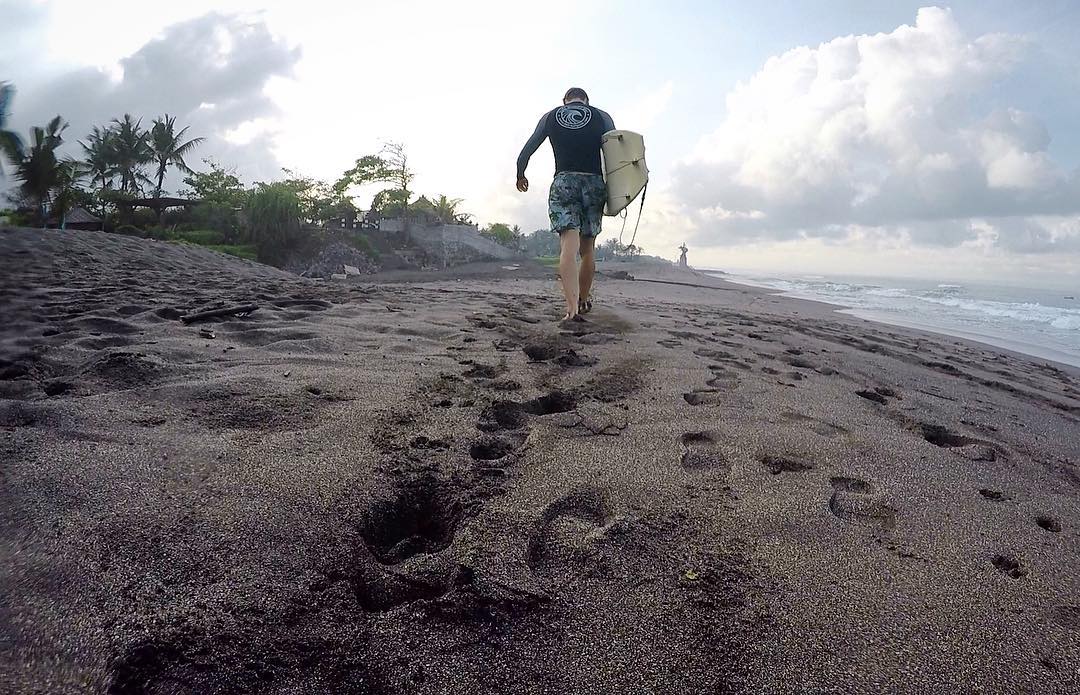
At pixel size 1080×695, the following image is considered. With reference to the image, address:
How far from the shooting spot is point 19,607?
2.84ft

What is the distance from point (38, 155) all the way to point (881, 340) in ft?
63.7

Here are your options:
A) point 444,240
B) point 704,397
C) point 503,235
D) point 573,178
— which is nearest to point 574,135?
point 573,178

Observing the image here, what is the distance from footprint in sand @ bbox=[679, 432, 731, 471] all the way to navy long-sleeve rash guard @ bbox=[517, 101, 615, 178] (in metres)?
2.76

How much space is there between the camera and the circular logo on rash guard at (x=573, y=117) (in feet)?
12.9

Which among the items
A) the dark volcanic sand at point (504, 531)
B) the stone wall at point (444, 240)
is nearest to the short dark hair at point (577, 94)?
the dark volcanic sand at point (504, 531)

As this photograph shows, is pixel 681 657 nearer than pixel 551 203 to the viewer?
Yes

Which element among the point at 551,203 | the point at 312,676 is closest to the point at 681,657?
the point at 312,676

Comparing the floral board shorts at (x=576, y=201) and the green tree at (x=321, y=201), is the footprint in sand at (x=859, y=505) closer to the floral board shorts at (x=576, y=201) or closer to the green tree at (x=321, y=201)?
the floral board shorts at (x=576, y=201)

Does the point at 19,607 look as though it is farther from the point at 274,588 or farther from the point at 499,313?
the point at 499,313

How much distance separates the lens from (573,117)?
156 inches

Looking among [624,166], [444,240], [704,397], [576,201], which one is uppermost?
[444,240]

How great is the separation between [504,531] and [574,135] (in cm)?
343

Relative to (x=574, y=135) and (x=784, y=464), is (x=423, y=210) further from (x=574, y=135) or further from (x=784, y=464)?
(x=784, y=464)

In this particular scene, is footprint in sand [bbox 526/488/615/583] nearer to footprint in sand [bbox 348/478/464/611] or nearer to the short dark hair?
footprint in sand [bbox 348/478/464/611]
